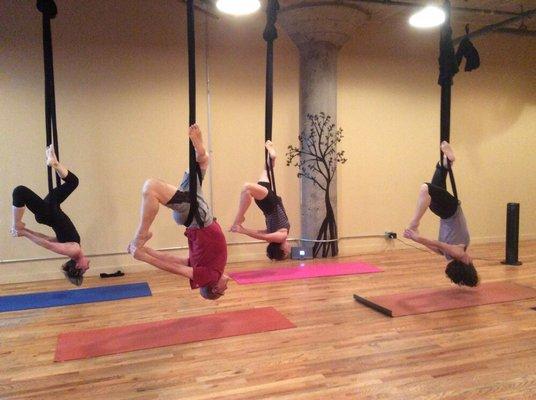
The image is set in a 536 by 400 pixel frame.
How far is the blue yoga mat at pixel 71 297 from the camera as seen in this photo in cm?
437

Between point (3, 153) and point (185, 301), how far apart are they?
8.81 feet

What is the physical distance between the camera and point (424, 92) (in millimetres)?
7000

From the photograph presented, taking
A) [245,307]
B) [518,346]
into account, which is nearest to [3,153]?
[245,307]

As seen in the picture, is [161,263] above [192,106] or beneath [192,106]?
beneath

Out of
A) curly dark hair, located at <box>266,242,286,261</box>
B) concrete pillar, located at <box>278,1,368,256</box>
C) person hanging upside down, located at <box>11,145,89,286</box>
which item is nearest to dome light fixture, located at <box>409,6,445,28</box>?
concrete pillar, located at <box>278,1,368,256</box>

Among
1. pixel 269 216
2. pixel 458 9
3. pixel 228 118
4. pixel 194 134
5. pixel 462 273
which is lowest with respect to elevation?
pixel 462 273

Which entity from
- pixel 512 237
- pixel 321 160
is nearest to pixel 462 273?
pixel 512 237

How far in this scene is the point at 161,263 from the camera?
2.97 m

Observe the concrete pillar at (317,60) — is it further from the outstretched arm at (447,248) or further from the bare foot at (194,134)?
the bare foot at (194,134)

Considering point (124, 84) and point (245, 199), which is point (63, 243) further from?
point (124, 84)

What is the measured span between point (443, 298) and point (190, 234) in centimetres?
254

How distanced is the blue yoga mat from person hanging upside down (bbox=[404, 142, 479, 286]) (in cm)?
263

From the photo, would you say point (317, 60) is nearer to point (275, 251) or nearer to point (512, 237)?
point (275, 251)

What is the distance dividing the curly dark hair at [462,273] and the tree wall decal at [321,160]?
86.2 inches
